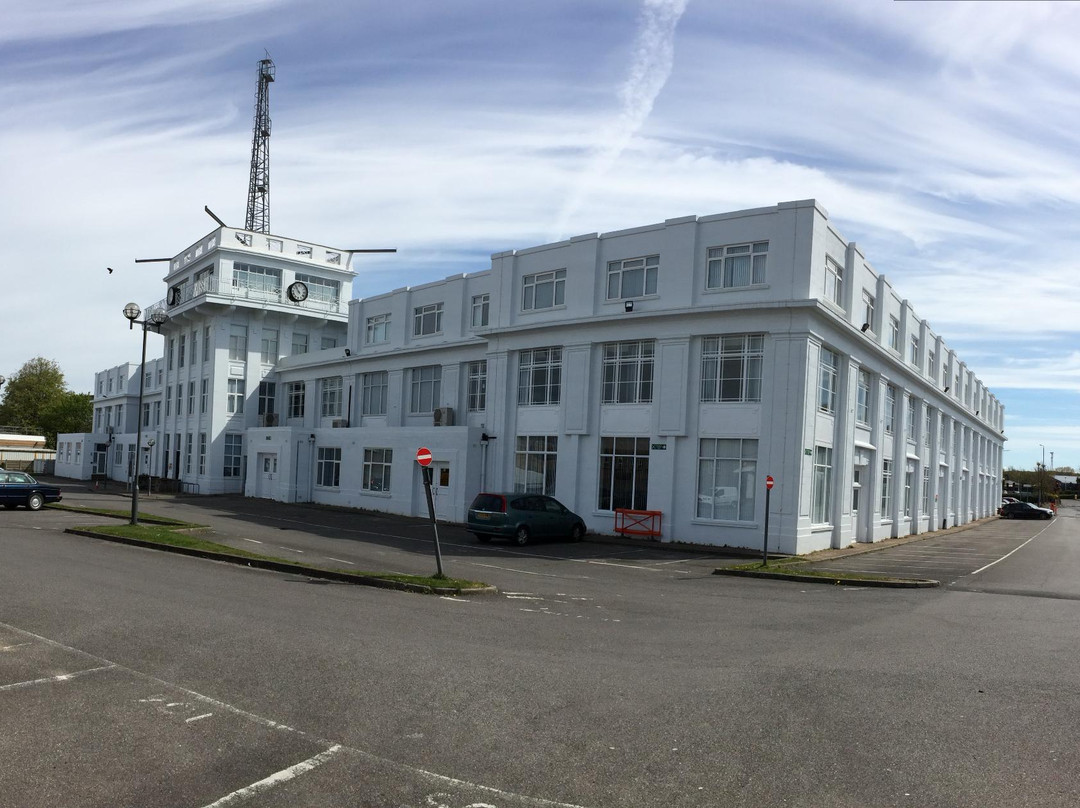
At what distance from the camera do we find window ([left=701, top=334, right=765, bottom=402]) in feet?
82.4

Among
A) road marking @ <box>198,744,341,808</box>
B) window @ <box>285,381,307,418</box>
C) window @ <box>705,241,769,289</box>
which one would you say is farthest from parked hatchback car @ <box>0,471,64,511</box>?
road marking @ <box>198,744,341,808</box>

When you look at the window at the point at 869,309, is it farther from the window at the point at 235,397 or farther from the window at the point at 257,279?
the window at the point at 235,397

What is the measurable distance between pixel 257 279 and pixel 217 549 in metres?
35.0

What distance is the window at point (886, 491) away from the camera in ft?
109

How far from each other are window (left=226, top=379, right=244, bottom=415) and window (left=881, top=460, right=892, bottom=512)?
35.9 metres

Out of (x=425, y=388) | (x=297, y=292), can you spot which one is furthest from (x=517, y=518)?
(x=297, y=292)

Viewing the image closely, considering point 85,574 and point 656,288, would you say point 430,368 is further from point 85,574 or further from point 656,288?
point 85,574

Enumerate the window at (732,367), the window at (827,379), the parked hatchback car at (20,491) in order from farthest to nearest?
the parked hatchback car at (20,491) < the window at (827,379) < the window at (732,367)

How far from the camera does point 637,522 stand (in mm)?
26641

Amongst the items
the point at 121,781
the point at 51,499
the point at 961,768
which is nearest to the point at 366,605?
the point at 121,781

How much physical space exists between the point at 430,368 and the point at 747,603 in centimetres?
2609

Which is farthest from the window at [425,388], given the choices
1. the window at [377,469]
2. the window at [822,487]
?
Answer: the window at [822,487]

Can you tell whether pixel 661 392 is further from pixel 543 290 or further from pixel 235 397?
pixel 235 397

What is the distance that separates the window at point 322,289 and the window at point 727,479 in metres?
34.1
